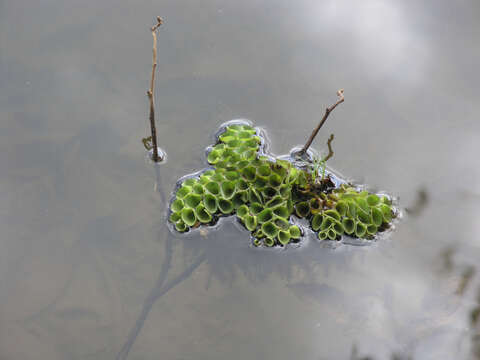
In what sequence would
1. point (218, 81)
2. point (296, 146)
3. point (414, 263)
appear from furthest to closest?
point (218, 81) < point (296, 146) < point (414, 263)

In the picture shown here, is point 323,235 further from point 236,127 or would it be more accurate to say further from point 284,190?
point 236,127

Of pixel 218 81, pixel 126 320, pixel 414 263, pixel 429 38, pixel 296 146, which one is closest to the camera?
pixel 126 320

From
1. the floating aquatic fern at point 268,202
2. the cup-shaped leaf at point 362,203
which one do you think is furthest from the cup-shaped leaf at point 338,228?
the cup-shaped leaf at point 362,203

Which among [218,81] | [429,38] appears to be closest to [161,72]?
[218,81]

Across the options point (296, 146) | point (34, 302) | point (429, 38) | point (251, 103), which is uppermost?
point (429, 38)

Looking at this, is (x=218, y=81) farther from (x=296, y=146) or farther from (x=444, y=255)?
(x=444, y=255)

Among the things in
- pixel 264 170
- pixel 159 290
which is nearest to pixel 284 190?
pixel 264 170

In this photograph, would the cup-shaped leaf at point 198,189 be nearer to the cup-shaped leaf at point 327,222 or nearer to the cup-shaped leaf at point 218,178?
the cup-shaped leaf at point 218,178
